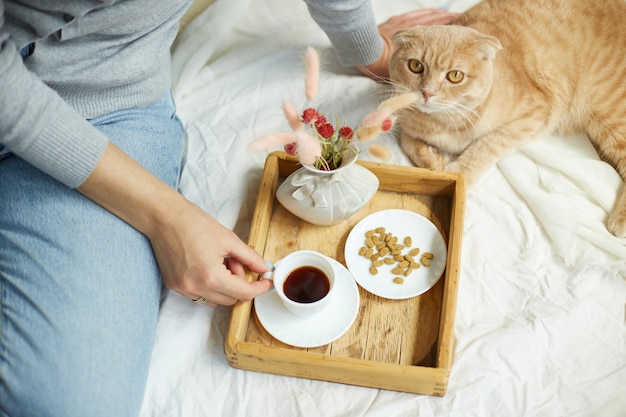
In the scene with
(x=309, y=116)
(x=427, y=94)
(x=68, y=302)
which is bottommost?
(x=68, y=302)

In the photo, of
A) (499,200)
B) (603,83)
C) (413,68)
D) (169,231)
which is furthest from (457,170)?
(169,231)

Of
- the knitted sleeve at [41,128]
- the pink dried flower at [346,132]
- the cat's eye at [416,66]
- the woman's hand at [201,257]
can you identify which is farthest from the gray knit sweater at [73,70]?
the cat's eye at [416,66]

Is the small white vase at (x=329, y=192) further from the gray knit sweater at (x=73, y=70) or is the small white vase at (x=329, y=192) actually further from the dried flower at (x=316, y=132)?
the gray knit sweater at (x=73, y=70)

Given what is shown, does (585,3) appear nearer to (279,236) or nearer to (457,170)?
Result: (457,170)

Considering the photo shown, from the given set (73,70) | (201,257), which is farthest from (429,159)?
(73,70)

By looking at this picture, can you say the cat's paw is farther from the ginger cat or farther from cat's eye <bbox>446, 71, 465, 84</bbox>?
cat's eye <bbox>446, 71, 465, 84</bbox>

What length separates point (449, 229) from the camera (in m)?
1.23

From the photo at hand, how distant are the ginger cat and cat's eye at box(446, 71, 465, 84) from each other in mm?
89

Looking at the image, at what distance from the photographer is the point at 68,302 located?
0.93m

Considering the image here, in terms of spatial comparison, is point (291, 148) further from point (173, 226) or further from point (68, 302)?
point (68, 302)

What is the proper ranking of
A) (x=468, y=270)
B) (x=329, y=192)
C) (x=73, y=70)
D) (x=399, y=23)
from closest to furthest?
(x=73, y=70)
(x=329, y=192)
(x=468, y=270)
(x=399, y=23)

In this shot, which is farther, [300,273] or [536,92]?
[536,92]

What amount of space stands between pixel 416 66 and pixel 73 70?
2.36 feet

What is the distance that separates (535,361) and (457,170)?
477 millimetres
